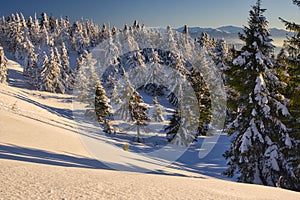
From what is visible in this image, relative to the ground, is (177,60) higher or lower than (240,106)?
higher

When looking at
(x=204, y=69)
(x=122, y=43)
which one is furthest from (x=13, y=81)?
(x=204, y=69)

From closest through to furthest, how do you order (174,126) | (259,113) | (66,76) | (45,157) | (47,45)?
(45,157) → (259,113) → (174,126) → (66,76) → (47,45)

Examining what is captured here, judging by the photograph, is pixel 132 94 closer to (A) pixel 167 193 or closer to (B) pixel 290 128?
(B) pixel 290 128

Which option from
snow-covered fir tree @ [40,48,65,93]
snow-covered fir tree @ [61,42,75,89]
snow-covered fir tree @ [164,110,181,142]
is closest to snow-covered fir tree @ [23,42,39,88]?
snow-covered fir tree @ [40,48,65,93]

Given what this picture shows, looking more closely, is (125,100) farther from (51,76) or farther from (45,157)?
(51,76)

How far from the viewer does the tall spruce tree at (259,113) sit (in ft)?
47.6

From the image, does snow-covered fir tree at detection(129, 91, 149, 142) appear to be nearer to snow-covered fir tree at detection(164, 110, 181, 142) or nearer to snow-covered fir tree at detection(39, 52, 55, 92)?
snow-covered fir tree at detection(164, 110, 181, 142)

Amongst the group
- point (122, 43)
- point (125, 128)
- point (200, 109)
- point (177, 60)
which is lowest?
point (125, 128)

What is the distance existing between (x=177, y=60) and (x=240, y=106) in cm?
4249

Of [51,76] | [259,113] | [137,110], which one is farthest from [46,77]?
[259,113]

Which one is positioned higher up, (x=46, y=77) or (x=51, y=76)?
(x=51, y=76)

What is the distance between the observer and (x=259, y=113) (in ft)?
48.9

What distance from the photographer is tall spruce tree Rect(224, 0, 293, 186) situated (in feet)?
47.6

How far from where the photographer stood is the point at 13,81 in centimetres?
6862
